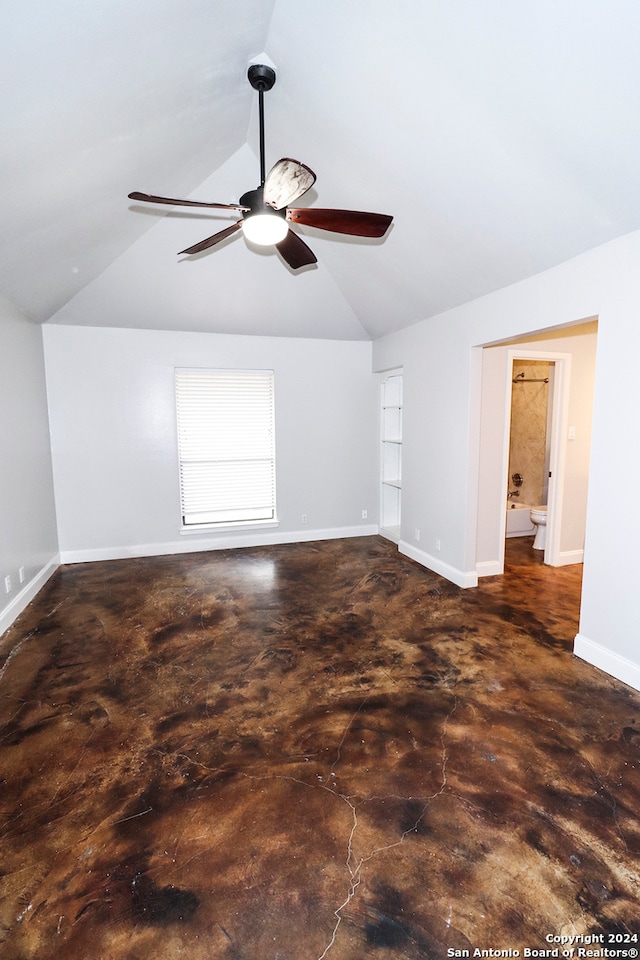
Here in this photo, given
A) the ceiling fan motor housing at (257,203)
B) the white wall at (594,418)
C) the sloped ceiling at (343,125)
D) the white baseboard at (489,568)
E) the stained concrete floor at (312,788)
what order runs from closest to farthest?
1. the stained concrete floor at (312,788)
2. the sloped ceiling at (343,125)
3. the ceiling fan motor housing at (257,203)
4. the white wall at (594,418)
5. the white baseboard at (489,568)

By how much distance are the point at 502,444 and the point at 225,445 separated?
3.19 meters

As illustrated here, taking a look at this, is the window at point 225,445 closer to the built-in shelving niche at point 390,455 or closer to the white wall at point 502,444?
the built-in shelving niche at point 390,455

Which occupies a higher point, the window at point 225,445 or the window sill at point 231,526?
the window at point 225,445

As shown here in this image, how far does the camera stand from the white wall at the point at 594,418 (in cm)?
269

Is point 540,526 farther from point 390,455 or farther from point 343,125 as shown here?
point 343,125

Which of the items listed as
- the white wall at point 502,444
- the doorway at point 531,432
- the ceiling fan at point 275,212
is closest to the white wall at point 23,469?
the ceiling fan at point 275,212

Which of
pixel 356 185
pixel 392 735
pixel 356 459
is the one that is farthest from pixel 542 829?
pixel 356 459

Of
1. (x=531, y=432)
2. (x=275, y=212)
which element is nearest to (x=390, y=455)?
(x=531, y=432)

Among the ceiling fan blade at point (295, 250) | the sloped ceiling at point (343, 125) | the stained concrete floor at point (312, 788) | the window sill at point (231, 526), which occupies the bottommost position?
the stained concrete floor at point (312, 788)

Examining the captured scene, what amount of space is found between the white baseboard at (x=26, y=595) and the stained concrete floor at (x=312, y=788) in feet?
0.73

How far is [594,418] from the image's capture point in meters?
2.87

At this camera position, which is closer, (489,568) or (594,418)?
(594,418)

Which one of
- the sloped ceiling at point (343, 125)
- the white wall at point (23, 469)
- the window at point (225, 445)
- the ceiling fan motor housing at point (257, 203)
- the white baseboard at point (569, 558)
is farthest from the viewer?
the window at point (225, 445)

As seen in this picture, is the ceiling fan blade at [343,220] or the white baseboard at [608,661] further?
the white baseboard at [608,661]
